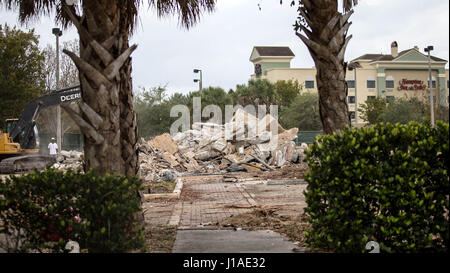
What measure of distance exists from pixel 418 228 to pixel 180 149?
2598cm

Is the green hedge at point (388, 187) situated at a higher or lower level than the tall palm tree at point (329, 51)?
lower

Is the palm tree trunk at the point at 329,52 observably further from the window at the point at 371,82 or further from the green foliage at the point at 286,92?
the window at the point at 371,82

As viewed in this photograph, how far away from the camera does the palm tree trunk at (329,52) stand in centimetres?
790

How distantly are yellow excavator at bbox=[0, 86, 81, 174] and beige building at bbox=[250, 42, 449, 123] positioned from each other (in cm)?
4750

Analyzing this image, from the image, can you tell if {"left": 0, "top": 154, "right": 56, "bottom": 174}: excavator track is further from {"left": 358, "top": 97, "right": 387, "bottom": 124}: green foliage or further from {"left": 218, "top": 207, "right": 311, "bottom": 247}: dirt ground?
{"left": 358, "top": 97, "right": 387, "bottom": 124}: green foliage

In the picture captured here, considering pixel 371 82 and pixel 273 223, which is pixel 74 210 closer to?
pixel 273 223

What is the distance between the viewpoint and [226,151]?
1160 inches

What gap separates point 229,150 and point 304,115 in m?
30.7

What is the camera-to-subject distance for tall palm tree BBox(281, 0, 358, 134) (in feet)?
25.9

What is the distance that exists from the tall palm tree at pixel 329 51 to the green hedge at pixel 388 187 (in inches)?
88.7

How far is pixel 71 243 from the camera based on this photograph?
213 inches

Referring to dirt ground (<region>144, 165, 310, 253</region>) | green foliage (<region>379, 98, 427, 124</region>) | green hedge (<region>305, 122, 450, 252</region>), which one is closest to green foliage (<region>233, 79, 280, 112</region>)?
green foliage (<region>379, 98, 427, 124</region>)

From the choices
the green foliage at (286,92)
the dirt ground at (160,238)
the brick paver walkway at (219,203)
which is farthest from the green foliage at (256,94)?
the dirt ground at (160,238)
